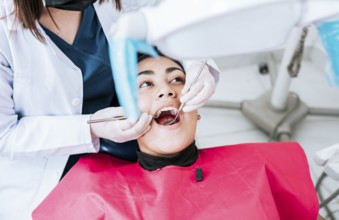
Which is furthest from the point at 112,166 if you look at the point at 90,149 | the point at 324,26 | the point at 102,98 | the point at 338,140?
the point at 338,140

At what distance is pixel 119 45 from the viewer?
534mm

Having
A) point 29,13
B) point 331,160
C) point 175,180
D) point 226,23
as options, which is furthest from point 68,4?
point 331,160

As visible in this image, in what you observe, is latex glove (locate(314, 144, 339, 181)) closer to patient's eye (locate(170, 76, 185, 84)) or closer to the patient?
the patient

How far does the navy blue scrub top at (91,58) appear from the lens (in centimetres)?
102

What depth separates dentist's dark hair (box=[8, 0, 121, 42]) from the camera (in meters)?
0.84

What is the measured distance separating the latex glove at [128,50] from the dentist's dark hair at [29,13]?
406mm

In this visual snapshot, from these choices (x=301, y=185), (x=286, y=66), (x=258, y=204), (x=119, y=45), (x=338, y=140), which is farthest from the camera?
(x=338, y=140)

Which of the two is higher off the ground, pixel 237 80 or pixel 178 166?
pixel 178 166

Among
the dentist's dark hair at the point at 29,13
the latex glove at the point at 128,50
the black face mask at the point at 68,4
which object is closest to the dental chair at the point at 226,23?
the latex glove at the point at 128,50

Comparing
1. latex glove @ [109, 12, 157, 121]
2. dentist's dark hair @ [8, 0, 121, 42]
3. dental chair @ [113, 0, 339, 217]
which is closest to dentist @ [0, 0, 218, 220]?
dentist's dark hair @ [8, 0, 121, 42]

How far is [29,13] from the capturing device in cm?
86

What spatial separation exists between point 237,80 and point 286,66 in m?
0.68

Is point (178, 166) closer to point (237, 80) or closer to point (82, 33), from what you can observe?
point (82, 33)

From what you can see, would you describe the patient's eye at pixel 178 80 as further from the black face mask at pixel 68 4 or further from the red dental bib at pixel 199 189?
the black face mask at pixel 68 4
